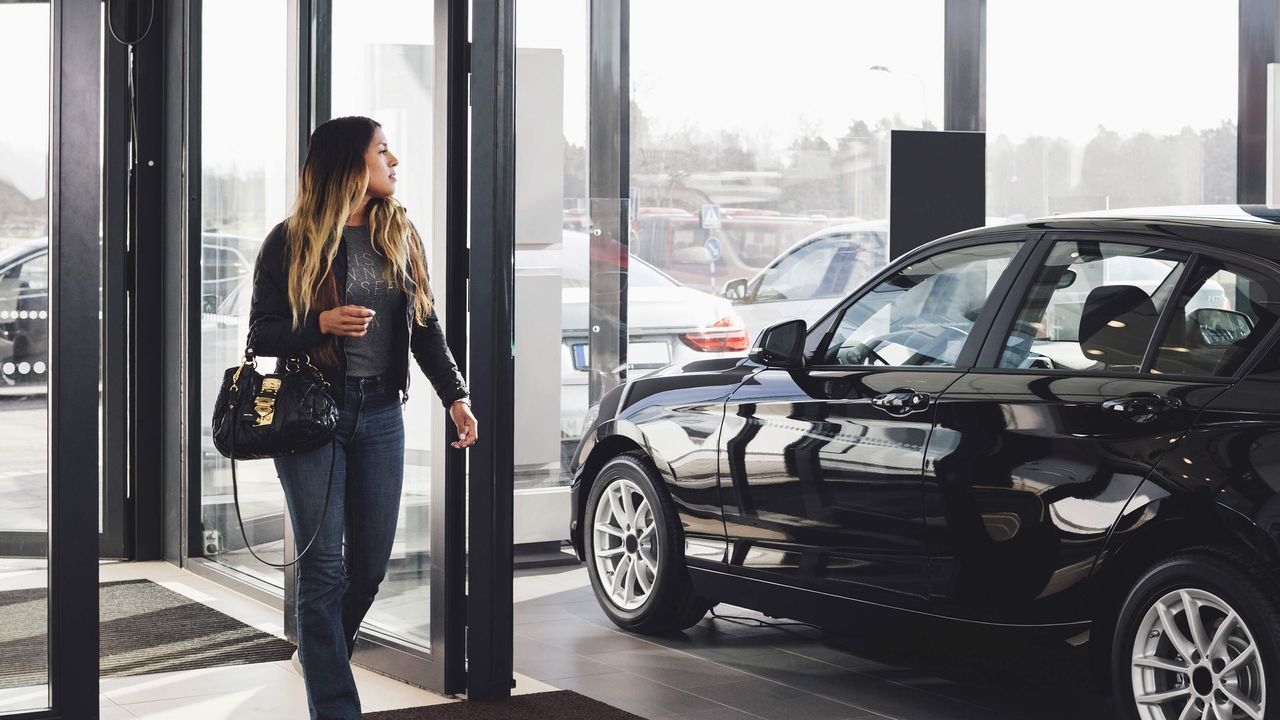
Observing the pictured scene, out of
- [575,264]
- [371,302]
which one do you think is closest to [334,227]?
[371,302]

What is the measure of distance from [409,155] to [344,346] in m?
1.28

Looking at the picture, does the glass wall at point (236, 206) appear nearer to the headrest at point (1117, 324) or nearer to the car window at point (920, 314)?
the car window at point (920, 314)

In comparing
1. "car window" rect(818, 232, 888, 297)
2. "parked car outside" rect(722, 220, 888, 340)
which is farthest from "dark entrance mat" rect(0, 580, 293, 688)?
"car window" rect(818, 232, 888, 297)

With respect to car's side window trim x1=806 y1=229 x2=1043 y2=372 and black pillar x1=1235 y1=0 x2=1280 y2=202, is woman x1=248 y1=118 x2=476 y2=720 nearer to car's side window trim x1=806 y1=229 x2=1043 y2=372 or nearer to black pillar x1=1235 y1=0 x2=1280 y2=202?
car's side window trim x1=806 y1=229 x2=1043 y2=372

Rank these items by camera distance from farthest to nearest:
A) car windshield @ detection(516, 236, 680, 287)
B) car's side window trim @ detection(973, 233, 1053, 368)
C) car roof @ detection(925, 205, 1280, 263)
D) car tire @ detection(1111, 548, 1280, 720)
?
car windshield @ detection(516, 236, 680, 287) → car's side window trim @ detection(973, 233, 1053, 368) → car roof @ detection(925, 205, 1280, 263) → car tire @ detection(1111, 548, 1280, 720)

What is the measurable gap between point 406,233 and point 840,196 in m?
5.86

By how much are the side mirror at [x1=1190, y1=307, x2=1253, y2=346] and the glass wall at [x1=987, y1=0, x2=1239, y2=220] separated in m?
5.75

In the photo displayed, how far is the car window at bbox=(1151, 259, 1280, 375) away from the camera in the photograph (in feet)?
12.5

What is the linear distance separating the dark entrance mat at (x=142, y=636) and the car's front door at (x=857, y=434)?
1756 millimetres

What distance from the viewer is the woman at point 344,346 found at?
3809mm

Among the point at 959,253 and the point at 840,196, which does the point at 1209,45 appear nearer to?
the point at 840,196

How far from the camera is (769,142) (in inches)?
366

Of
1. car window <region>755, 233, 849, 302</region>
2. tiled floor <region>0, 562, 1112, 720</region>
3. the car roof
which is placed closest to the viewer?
the car roof

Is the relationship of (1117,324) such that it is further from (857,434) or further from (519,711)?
(519,711)
